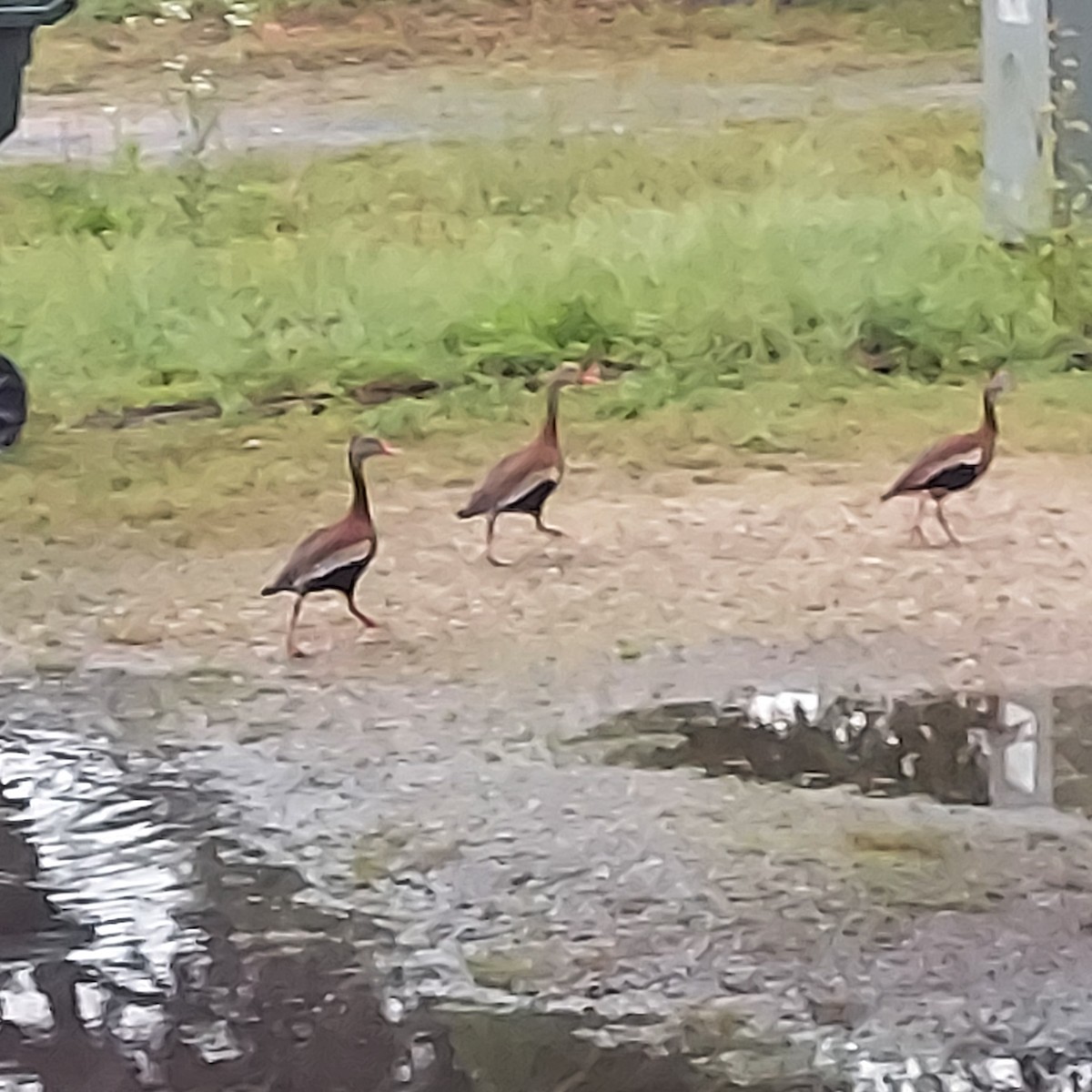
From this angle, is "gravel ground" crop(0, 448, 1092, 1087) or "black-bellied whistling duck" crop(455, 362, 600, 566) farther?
"black-bellied whistling duck" crop(455, 362, 600, 566)

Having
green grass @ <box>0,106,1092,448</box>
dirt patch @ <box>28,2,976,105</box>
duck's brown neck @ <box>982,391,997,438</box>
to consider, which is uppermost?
dirt patch @ <box>28,2,976,105</box>

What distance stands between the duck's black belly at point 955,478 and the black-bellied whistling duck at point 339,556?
1.37 feet

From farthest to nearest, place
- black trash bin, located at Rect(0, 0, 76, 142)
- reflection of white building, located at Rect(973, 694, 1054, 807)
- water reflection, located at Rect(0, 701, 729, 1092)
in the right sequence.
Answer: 1. black trash bin, located at Rect(0, 0, 76, 142)
2. reflection of white building, located at Rect(973, 694, 1054, 807)
3. water reflection, located at Rect(0, 701, 729, 1092)

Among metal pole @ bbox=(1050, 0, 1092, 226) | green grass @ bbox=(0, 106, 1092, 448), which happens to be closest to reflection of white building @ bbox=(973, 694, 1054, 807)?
green grass @ bbox=(0, 106, 1092, 448)

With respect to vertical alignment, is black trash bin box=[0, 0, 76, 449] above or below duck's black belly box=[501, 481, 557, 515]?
above

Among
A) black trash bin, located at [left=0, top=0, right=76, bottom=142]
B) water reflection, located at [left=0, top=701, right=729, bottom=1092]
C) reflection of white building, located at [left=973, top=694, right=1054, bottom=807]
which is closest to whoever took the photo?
water reflection, located at [left=0, top=701, right=729, bottom=1092]

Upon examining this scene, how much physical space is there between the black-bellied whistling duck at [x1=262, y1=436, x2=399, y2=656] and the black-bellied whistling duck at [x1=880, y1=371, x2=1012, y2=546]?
39 cm

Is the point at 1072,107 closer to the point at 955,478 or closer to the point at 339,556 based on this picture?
the point at 955,478

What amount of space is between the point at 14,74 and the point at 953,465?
763 millimetres

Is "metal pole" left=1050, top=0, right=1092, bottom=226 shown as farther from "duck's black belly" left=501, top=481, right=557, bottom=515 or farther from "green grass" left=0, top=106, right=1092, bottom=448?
"duck's black belly" left=501, top=481, right=557, bottom=515

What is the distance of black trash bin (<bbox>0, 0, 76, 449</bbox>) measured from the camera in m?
1.30

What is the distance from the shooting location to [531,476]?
133cm

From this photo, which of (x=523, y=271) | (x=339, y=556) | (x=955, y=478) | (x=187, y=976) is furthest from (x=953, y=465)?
(x=187, y=976)

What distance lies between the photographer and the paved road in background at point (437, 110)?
132cm
